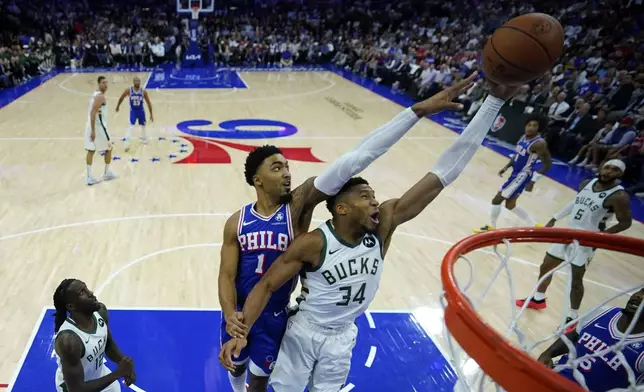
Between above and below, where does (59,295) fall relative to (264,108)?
above

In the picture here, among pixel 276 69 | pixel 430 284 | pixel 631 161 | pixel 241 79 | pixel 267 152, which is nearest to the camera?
pixel 267 152

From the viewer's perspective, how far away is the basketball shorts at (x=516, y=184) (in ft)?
20.2

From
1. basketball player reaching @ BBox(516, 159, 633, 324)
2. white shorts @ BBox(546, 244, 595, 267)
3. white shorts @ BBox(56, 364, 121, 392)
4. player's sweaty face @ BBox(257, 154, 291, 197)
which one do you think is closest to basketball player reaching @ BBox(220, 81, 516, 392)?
player's sweaty face @ BBox(257, 154, 291, 197)

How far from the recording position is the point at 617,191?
4375 mm

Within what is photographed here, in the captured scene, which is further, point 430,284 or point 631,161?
point 631,161

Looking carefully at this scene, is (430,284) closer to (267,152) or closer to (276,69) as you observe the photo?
(267,152)

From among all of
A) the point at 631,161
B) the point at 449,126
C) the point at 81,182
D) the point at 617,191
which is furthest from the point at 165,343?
the point at 449,126

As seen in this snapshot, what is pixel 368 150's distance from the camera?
247 cm

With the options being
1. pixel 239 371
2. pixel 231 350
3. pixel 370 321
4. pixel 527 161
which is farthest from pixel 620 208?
pixel 231 350

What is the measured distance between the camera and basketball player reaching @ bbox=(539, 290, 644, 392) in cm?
253

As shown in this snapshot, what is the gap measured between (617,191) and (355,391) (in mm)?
2760

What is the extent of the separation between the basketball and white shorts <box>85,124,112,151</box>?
6.21 meters

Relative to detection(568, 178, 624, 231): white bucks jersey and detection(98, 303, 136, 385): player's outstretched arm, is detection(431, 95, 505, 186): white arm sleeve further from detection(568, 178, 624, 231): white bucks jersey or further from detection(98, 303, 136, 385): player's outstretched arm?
detection(568, 178, 624, 231): white bucks jersey

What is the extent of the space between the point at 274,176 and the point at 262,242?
352mm
